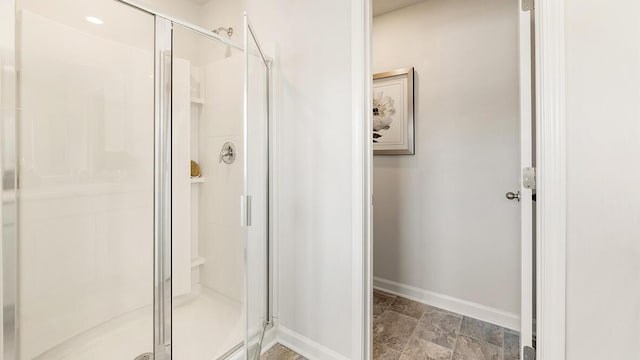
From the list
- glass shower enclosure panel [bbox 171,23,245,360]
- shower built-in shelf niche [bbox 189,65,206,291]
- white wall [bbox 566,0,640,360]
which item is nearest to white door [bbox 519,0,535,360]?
white wall [bbox 566,0,640,360]

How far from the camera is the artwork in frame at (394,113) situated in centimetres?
228

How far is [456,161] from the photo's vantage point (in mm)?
2121

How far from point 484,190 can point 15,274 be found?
107 inches

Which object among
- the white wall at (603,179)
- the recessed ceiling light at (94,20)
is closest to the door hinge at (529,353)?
the white wall at (603,179)

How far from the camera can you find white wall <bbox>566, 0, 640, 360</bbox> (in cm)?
94

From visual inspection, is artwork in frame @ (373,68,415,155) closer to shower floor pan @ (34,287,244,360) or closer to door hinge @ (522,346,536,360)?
door hinge @ (522,346,536,360)

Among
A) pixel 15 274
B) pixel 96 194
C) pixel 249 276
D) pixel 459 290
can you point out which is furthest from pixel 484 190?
pixel 15 274

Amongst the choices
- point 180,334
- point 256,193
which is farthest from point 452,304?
point 180,334

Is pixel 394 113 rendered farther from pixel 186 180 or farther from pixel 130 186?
pixel 130 186

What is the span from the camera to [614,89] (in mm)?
954

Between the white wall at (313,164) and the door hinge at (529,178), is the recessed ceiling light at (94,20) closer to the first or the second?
the white wall at (313,164)

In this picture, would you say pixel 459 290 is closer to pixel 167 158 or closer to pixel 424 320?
pixel 424 320

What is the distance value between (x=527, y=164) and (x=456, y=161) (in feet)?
3.21

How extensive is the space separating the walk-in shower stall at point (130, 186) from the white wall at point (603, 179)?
53.2 inches
